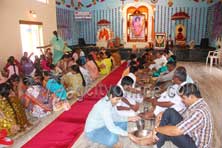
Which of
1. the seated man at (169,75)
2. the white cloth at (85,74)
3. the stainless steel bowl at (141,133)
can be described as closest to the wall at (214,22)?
the seated man at (169,75)

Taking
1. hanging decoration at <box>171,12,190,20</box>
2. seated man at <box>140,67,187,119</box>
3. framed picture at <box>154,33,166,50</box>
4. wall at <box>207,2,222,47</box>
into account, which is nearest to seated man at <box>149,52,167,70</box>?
seated man at <box>140,67,187,119</box>

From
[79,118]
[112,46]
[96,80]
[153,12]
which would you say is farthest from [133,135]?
[153,12]

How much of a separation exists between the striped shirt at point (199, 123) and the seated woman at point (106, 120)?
62 cm

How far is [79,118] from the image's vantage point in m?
3.52

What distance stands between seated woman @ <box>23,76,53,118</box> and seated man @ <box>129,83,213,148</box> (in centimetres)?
211

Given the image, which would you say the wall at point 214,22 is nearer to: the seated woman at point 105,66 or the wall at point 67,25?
the seated woman at point 105,66

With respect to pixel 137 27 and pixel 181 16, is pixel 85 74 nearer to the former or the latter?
pixel 137 27

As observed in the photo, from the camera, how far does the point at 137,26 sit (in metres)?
11.3

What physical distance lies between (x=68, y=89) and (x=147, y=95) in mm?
1781

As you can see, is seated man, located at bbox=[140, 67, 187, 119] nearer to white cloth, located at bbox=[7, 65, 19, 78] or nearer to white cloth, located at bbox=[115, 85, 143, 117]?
white cloth, located at bbox=[115, 85, 143, 117]

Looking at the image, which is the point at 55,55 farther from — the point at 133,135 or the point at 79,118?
the point at 133,135

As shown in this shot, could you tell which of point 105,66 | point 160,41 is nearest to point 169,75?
point 105,66

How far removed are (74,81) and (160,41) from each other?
7.36 meters

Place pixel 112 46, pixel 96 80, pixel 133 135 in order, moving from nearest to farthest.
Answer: pixel 133 135 → pixel 96 80 → pixel 112 46
